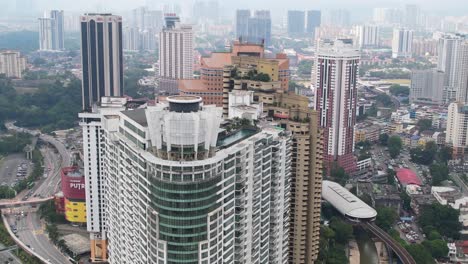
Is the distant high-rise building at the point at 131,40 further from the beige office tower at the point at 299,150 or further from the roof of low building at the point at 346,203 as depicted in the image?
the beige office tower at the point at 299,150

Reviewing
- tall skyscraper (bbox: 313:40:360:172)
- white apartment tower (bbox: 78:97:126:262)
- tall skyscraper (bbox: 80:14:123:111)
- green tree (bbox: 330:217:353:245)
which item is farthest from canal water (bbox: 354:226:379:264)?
tall skyscraper (bbox: 80:14:123:111)

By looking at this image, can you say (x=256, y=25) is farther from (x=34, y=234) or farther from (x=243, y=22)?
(x=34, y=234)

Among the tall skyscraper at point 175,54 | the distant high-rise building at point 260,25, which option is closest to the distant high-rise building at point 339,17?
the distant high-rise building at point 260,25

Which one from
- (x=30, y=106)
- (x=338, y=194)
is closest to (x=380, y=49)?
(x=30, y=106)

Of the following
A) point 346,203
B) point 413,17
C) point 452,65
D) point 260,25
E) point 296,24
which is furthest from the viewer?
point 413,17

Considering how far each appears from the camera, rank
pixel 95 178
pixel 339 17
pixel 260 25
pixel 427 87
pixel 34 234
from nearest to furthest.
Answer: pixel 95 178, pixel 34 234, pixel 427 87, pixel 260 25, pixel 339 17

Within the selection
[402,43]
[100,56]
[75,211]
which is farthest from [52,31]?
[75,211]

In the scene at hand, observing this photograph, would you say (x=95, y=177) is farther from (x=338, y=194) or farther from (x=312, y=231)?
(x=338, y=194)

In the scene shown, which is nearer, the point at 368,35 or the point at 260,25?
the point at 260,25
